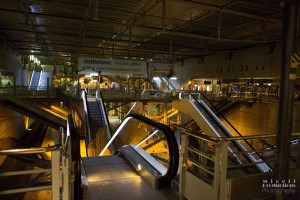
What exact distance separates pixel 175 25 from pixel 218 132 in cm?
564

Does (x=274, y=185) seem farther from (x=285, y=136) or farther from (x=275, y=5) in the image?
(x=275, y=5)

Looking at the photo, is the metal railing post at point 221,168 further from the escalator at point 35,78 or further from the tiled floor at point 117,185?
the escalator at point 35,78

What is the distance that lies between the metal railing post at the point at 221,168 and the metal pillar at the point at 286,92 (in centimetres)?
98

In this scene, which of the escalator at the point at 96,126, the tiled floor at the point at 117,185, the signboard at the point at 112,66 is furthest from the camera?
the signboard at the point at 112,66

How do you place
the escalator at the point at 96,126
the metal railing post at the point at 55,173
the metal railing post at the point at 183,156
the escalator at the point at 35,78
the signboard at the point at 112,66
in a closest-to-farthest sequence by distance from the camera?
the metal railing post at the point at 55,173, the metal railing post at the point at 183,156, the escalator at the point at 96,126, the signboard at the point at 112,66, the escalator at the point at 35,78

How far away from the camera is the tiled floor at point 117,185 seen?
314 centimetres

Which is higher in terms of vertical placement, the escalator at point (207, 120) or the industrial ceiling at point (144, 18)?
the industrial ceiling at point (144, 18)

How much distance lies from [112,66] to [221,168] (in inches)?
379

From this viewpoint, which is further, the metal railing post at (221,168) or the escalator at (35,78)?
the escalator at (35,78)

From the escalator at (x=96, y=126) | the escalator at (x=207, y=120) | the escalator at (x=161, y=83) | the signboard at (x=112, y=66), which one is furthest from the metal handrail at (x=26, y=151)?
the escalator at (x=161, y=83)

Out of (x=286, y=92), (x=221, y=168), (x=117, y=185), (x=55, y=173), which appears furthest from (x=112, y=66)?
(x=55, y=173)

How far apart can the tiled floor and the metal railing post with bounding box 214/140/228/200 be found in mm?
850

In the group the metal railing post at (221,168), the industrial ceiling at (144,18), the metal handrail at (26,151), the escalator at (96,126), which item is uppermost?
the industrial ceiling at (144,18)

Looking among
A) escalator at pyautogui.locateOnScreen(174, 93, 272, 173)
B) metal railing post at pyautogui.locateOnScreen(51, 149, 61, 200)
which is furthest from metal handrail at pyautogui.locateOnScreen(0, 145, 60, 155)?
escalator at pyautogui.locateOnScreen(174, 93, 272, 173)
